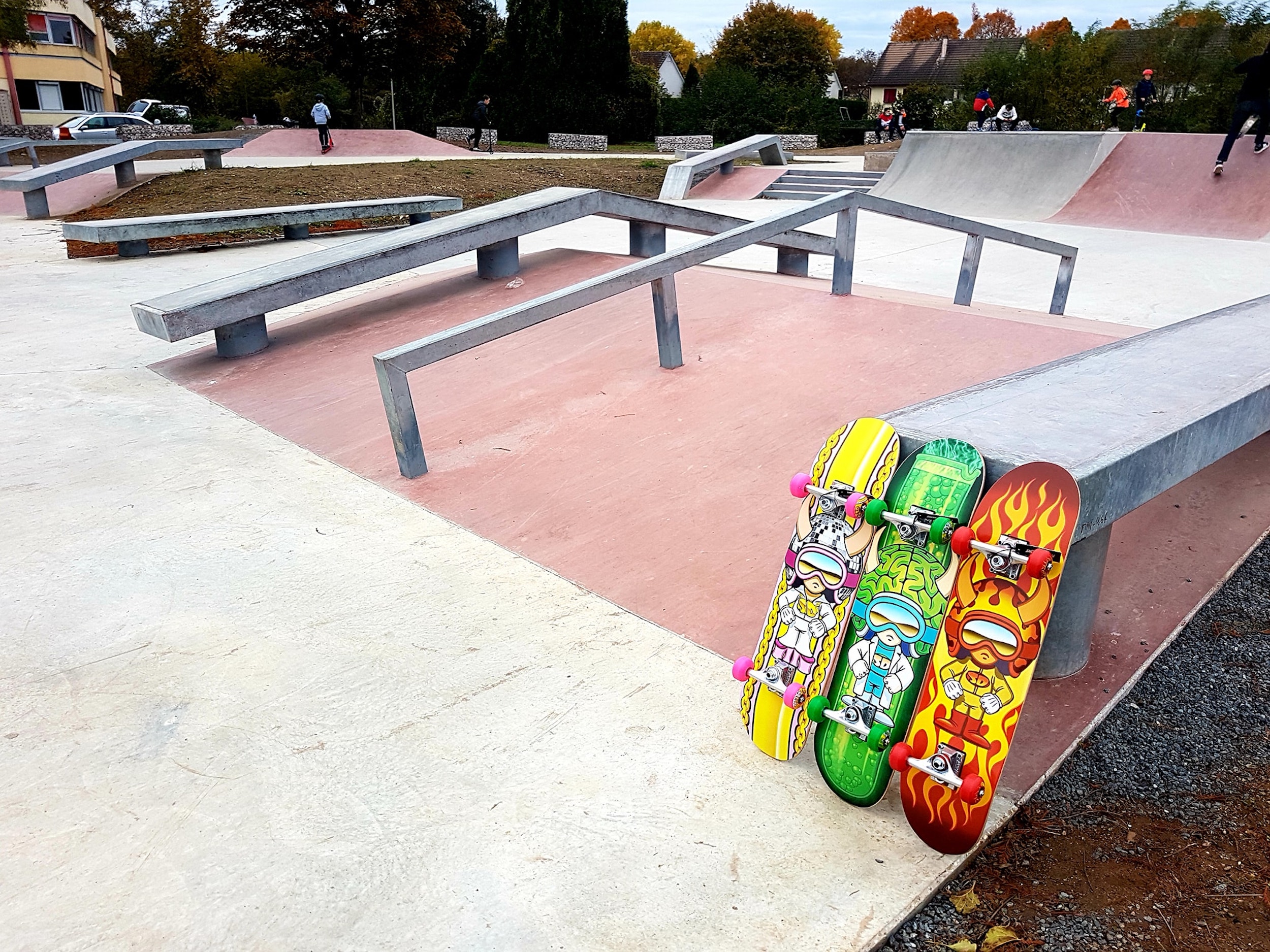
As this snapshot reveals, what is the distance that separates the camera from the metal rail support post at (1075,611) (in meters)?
2.28

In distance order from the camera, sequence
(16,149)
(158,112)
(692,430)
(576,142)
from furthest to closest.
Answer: (158,112) < (576,142) < (16,149) < (692,430)

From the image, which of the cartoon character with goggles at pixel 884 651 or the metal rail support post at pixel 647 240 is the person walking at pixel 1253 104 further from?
the cartoon character with goggles at pixel 884 651

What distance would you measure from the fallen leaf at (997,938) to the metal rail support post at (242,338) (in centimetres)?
525

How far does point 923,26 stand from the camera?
104 m

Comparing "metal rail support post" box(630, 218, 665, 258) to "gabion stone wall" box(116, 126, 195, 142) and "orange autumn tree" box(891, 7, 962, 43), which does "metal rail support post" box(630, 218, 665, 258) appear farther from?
"orange autumn tree" box(891, 7, 962, 43)

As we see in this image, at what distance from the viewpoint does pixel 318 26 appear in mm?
29359

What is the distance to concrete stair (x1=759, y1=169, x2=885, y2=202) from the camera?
51.3 feet

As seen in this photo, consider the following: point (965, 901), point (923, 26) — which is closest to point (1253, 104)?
point (965, 901)

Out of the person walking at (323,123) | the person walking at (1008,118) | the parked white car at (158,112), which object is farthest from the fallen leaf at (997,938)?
the parked white car at (158,112)

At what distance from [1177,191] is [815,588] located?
1205 cm

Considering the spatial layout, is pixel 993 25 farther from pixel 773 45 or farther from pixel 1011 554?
pixel 1011 554

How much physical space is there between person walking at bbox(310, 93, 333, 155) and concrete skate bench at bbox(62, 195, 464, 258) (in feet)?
36.3

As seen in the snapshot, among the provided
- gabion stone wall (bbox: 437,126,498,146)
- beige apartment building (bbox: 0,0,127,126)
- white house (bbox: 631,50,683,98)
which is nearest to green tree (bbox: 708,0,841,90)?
white house (bbox: 631,50,683,98)

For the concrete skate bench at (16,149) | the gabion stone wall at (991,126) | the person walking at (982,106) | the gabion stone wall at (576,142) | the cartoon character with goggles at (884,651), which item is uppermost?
the person walking at (982,106)
